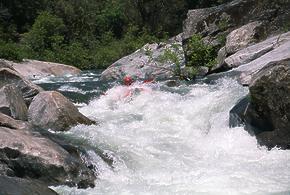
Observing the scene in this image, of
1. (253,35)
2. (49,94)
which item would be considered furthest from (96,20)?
(49,94)

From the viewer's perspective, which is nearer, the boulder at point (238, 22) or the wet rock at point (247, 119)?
the wet rock at point (247, 119)

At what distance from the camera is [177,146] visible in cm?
914

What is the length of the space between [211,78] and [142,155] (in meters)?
5.76

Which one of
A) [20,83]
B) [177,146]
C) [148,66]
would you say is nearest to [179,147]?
[177,146]

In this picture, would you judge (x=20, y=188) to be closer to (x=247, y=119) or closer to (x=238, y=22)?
(x=247, y=119)

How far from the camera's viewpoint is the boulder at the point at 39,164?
7.03m

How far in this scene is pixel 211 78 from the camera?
13.7 meters

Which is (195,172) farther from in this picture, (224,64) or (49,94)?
(224,64)

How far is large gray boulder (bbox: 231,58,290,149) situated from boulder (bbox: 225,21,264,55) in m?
6.09

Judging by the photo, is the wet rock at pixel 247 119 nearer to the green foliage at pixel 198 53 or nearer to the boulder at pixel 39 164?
the boulder at pixel 39 164

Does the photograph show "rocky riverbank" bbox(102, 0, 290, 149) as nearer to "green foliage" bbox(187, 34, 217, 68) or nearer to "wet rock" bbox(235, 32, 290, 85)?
"wet rock" bbox(235, 32, 290, 85)

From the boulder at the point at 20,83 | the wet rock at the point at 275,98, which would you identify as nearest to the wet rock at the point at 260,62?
the wet rock at the point at 275,98

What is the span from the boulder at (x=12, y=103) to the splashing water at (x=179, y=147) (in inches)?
48.8

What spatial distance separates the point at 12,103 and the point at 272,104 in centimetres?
491
